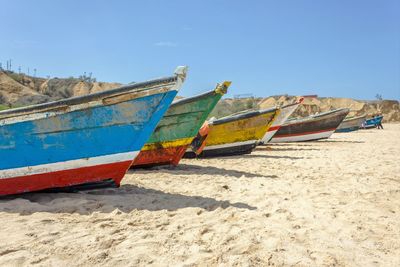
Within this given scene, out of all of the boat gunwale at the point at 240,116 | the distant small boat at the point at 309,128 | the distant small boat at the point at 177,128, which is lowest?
the distant small boat at the point at 177,128

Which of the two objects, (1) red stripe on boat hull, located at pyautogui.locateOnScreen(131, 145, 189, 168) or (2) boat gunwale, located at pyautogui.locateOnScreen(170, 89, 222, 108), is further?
(2) boat gunwale, located at pyautogui.locateOnScreen(170, 89, 222, 108)

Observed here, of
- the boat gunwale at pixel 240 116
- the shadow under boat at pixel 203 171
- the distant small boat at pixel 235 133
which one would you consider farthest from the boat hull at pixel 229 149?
the shadow under boat at pixel 203 171

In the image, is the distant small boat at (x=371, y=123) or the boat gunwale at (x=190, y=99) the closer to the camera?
the boat gunwale at (x=190, y=99)

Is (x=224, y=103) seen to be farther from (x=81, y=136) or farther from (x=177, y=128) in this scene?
(x=81, y=136)

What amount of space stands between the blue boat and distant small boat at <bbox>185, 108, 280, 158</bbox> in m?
4.58

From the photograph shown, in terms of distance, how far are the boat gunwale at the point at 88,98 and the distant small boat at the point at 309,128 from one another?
1184 centimetres

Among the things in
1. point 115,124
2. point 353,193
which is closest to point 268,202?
point 353,193

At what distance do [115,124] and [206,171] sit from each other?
9.27 feet

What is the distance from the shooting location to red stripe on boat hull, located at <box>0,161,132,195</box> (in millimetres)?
3830

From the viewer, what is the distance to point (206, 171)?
21.2 feet

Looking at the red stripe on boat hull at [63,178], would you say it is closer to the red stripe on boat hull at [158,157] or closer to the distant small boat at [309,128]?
the red stripe on boat hull at [158,157]

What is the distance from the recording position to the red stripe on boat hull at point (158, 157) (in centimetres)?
650

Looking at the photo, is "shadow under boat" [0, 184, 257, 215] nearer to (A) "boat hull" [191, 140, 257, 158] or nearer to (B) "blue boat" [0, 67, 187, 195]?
(B) "blue boat" [0, 67, 187, 195]

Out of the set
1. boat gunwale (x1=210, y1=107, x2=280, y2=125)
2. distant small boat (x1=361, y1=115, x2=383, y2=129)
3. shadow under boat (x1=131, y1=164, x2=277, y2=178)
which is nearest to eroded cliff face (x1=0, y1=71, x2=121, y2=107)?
boat gunwale (x1=210, y1=107, x2=280, y2=125)
